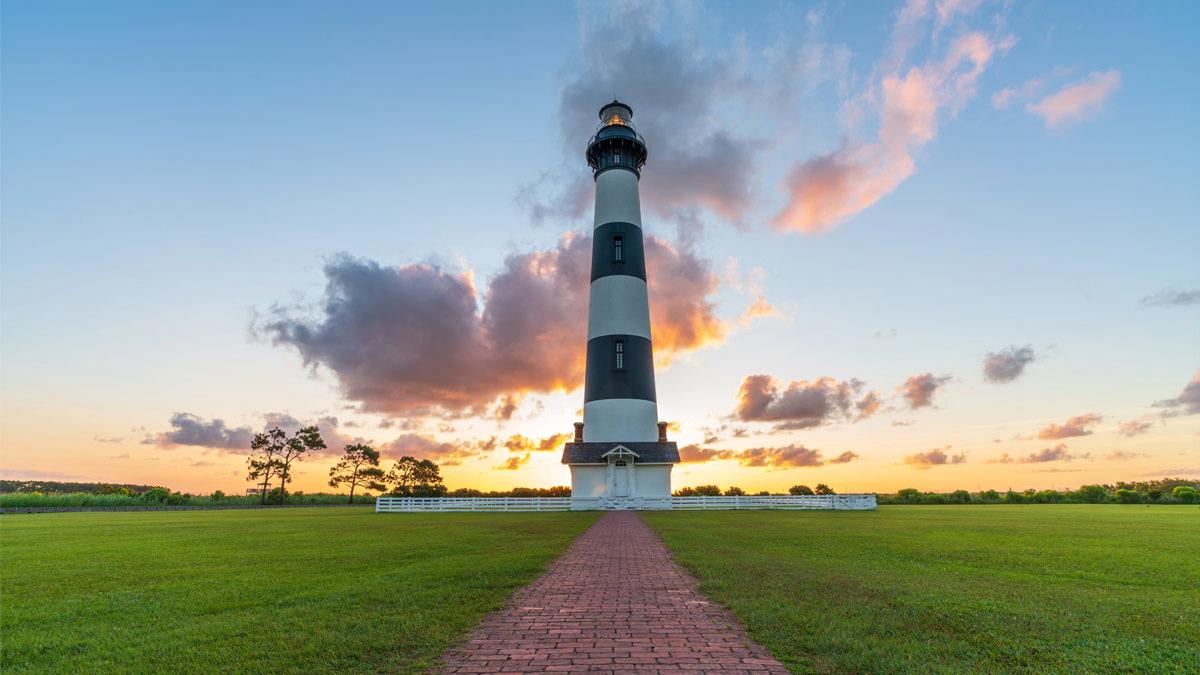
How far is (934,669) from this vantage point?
14.7 ft

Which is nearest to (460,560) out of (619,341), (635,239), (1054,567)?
(1054,567)

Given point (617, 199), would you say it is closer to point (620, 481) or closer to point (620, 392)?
point (620, 392)

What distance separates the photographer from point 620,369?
98.6ft

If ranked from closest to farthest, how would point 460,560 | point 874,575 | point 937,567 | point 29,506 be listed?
point 874,575, point 937,567, point 460,560, point 29,506

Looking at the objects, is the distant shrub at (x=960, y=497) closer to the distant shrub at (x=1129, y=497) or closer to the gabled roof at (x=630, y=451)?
the distant shrub at (x=1129, y=497)

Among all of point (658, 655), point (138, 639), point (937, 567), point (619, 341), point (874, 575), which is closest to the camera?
point (658, 655)

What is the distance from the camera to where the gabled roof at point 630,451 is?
1159 inches

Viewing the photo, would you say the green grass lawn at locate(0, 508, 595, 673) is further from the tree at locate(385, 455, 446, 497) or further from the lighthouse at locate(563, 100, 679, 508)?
the tree at locate(385, 455, 446, 497)

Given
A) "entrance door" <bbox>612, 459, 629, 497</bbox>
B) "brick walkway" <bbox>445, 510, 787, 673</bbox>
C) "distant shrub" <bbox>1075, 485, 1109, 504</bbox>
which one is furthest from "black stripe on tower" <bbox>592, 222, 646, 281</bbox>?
"distant shrub" <bbox>1075, 485, 1109, 504</bbox>

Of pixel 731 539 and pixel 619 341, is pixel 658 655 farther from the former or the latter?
pixel 619 341

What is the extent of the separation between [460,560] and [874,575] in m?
7.10

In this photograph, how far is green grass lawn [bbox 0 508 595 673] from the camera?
4953 mm

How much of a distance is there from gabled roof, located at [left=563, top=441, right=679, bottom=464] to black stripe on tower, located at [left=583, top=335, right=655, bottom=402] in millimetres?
2476

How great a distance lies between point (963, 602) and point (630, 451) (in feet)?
74.5
